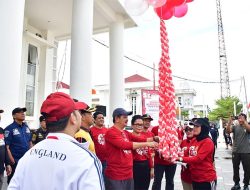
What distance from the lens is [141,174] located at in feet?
14.9

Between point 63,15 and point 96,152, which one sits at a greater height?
point 63,15

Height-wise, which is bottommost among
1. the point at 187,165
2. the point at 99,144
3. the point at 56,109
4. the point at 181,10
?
the point at 187,165

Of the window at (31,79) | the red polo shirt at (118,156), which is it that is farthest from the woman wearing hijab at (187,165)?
the window at (31,79)

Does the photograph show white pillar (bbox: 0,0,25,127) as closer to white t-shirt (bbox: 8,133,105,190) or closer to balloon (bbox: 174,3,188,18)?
balloon (bbox: 174,3,188,18)

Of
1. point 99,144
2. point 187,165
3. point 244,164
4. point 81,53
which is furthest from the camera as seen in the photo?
point 81,53

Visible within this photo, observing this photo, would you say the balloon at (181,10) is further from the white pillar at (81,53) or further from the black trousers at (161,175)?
the white pillar at (81,53)

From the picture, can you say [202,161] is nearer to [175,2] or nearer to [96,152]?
[96,152]

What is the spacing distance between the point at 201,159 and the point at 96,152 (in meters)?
1.65

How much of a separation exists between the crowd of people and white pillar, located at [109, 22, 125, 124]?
14.5 ft

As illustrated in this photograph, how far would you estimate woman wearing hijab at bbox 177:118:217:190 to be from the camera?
12.0ft

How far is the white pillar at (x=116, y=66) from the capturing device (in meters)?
10.1

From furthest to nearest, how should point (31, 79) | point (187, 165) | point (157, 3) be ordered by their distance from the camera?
1. point (31, 79)
2. point (157, 3)
3. point (187, 165)

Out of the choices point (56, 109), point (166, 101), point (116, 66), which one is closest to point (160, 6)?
point (166, 101)

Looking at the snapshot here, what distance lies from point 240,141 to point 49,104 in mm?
5772
